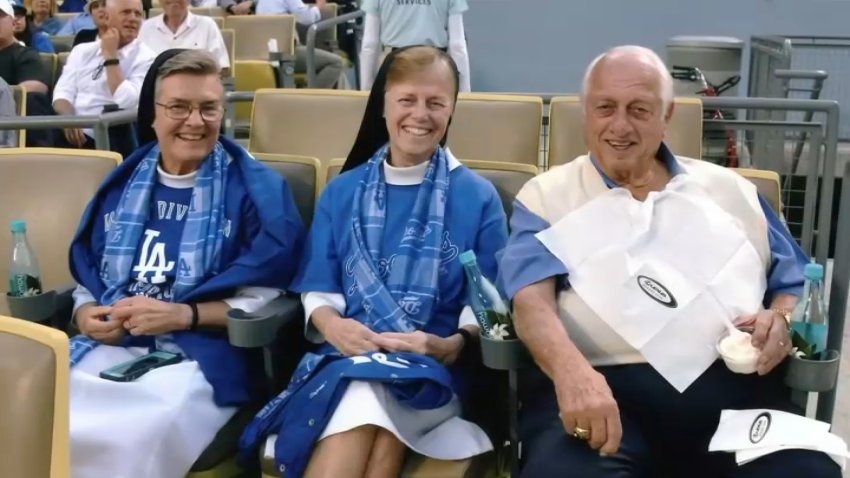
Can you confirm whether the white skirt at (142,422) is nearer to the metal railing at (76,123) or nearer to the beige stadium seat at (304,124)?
the metal railing at (76,123)

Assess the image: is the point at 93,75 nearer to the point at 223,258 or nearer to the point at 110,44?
the point at 110,44

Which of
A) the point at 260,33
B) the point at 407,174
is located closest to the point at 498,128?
the point at 407,174

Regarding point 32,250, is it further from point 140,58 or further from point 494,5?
point 494,5

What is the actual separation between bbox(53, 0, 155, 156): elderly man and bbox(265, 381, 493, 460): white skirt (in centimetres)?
272

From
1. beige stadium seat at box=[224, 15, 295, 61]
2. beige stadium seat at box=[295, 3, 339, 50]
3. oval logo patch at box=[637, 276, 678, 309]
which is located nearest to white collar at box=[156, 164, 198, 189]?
oval logo patch at box=[637, 276, 678, 309]

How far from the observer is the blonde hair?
7.06ft

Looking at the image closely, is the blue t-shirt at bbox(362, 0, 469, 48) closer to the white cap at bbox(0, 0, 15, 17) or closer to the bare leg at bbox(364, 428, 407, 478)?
the white cap at bbox(0, 0, 15, 17)

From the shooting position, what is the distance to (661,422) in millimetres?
1852

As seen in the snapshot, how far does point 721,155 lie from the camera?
3.92 metres

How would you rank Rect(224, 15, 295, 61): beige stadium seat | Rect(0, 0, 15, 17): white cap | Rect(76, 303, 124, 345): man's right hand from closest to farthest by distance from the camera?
Rect(76, 303, 124, 345): man's right hand, Rect(0, 0, 15, 17): white cap, Rect(224, 15, 295, 61): beige stadium seat

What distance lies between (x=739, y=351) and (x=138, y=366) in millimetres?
1253

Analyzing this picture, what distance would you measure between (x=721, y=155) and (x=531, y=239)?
2186mm

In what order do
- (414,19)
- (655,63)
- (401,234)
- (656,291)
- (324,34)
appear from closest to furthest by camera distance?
(656,291) → (655,63) → (401,234) → (414,19) → (324,34)

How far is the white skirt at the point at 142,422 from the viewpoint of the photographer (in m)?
1.84
